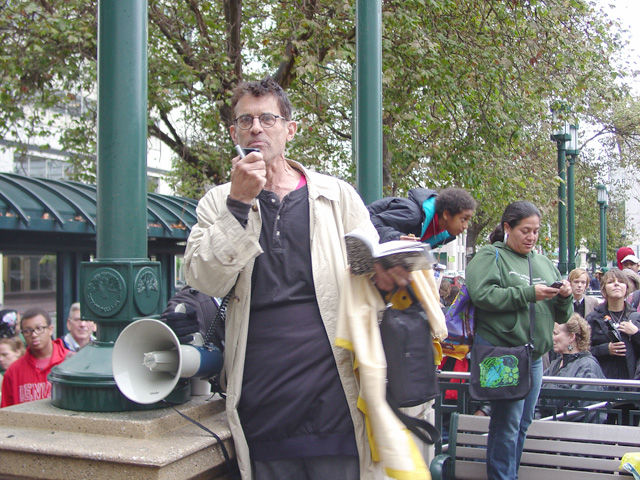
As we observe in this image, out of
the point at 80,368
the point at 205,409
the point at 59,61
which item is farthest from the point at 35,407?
the point at 59,61

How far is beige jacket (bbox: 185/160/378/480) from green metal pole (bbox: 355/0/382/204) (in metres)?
2.32

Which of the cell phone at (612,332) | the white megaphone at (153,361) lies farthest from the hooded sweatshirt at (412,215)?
the cell phone at (612,332)

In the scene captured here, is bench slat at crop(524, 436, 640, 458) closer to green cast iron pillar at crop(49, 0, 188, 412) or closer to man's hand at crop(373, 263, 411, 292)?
man's hand at crop(373, 263, 411, 292)

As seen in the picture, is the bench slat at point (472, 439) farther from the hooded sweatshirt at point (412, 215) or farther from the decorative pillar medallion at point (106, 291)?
the decorative pillar medallion at point (106, 291)

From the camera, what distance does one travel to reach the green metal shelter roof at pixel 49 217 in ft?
28.7

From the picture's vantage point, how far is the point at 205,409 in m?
2.44

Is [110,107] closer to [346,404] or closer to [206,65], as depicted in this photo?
[346,404]

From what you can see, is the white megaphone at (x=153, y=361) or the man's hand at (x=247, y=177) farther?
the white megaphone at (x=153, y=361)

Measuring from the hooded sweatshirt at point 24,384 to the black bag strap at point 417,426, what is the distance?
3.84 metres

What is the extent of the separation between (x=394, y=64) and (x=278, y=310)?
8.66 meters

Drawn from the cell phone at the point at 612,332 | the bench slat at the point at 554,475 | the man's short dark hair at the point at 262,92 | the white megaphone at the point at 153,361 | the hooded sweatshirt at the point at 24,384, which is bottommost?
the bench slat at the point at 554,475

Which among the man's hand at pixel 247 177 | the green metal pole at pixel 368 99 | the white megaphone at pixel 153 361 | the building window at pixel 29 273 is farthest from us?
the building window at pixel 29 273

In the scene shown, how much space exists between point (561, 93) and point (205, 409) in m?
10.6

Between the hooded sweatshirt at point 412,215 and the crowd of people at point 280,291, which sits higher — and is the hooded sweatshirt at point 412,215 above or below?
above
